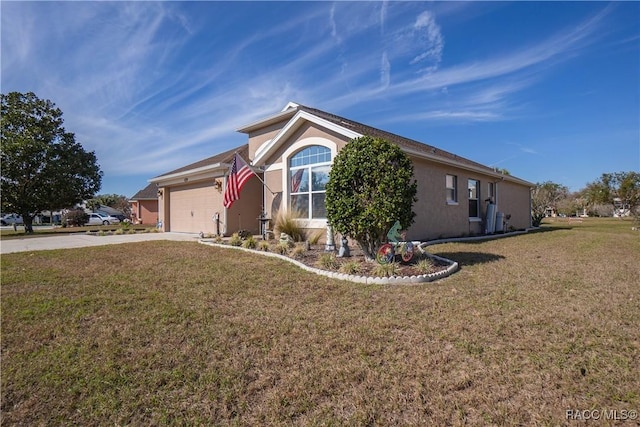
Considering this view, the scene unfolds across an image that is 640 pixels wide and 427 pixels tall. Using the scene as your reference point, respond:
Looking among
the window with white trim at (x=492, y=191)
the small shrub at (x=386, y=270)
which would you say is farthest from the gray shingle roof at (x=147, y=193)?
the small shrub at (x=386, y=270)

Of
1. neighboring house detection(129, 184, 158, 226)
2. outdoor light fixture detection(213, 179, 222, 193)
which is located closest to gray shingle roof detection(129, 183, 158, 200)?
neighboring house detection(129, 184, 158, 226)

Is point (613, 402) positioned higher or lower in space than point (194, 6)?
lower

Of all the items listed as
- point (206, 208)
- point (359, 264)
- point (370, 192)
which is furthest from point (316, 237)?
point (206, 208)

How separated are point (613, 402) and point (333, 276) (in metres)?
4.57

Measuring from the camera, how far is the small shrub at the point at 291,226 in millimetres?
11430

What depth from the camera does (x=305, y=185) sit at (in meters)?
12.2

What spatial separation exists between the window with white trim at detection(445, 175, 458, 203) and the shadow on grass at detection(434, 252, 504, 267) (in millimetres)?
5007

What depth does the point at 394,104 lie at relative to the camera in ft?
53.2

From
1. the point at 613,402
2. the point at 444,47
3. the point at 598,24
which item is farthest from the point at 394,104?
the point at 613,402

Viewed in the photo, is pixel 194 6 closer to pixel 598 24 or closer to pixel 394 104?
pixel 394 104

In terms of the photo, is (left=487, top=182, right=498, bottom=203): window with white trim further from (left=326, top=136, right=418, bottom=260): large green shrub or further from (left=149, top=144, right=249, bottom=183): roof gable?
(left=149, top=144, right=249, bottom=183): roof gable

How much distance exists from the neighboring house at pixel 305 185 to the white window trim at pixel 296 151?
0.04 m

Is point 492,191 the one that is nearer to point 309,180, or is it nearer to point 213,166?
point 309,180

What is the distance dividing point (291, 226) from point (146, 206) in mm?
31672
